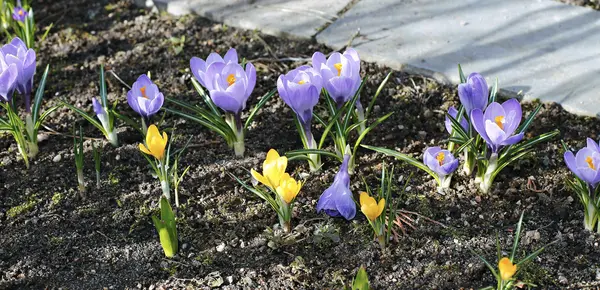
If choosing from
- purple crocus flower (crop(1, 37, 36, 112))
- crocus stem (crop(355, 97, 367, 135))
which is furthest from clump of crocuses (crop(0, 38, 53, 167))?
crocus stem (crop(355, 97, 367, 135))

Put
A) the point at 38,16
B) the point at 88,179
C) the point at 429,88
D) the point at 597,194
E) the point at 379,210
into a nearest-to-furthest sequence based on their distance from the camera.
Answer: the point at 379,210 < the point at 597,194 < the point at 88,179 < the point at 429,88 < the point at 38,16

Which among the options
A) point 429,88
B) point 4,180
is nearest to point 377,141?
point 429,88

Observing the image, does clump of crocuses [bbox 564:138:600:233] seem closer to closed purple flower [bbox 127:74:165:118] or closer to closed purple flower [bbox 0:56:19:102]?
closed purple flower [bbox 127:74:165:118]

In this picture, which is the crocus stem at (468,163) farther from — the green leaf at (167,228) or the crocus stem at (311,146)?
the green leaf at (167,228)

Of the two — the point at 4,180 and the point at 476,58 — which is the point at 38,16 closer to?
the point at 4,180

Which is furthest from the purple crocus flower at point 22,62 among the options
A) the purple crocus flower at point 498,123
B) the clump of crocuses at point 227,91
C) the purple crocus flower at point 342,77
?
the purple crocus flower at point 498,123

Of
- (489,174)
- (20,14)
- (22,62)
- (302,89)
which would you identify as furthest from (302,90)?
(20,14)
